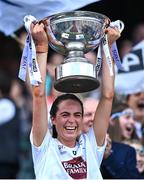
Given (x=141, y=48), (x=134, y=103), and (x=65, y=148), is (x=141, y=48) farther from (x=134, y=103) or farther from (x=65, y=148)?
(x=65, y=148)

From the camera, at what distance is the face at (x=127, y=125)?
25.2 ft

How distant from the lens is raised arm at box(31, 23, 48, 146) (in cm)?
577

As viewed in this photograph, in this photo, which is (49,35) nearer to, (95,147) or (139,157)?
(95,147)

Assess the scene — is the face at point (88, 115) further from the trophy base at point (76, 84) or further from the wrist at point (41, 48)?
the wrist at point (41, 48)

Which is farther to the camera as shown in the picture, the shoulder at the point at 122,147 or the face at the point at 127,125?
the face at the point at 127,125

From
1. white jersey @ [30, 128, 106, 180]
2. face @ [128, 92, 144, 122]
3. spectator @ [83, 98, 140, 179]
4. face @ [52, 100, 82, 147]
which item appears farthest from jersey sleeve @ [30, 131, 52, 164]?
face @ [128, 92, 144, 122]

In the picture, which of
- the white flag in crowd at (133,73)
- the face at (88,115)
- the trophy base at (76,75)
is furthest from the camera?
the white flag in crowd at (133,73)

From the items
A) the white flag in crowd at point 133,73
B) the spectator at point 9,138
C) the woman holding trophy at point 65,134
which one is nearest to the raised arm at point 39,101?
the woman holding trophy at point 65,134

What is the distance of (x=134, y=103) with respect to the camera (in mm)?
8281

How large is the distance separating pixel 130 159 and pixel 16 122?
1.97 m

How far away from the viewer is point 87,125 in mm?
6875

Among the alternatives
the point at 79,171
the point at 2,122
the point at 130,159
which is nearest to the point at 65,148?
the point at 79,171

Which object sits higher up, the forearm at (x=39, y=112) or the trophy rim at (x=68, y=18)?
the trophy rim at (x=68, y=18)

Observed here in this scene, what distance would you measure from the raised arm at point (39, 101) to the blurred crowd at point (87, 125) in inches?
39.4
